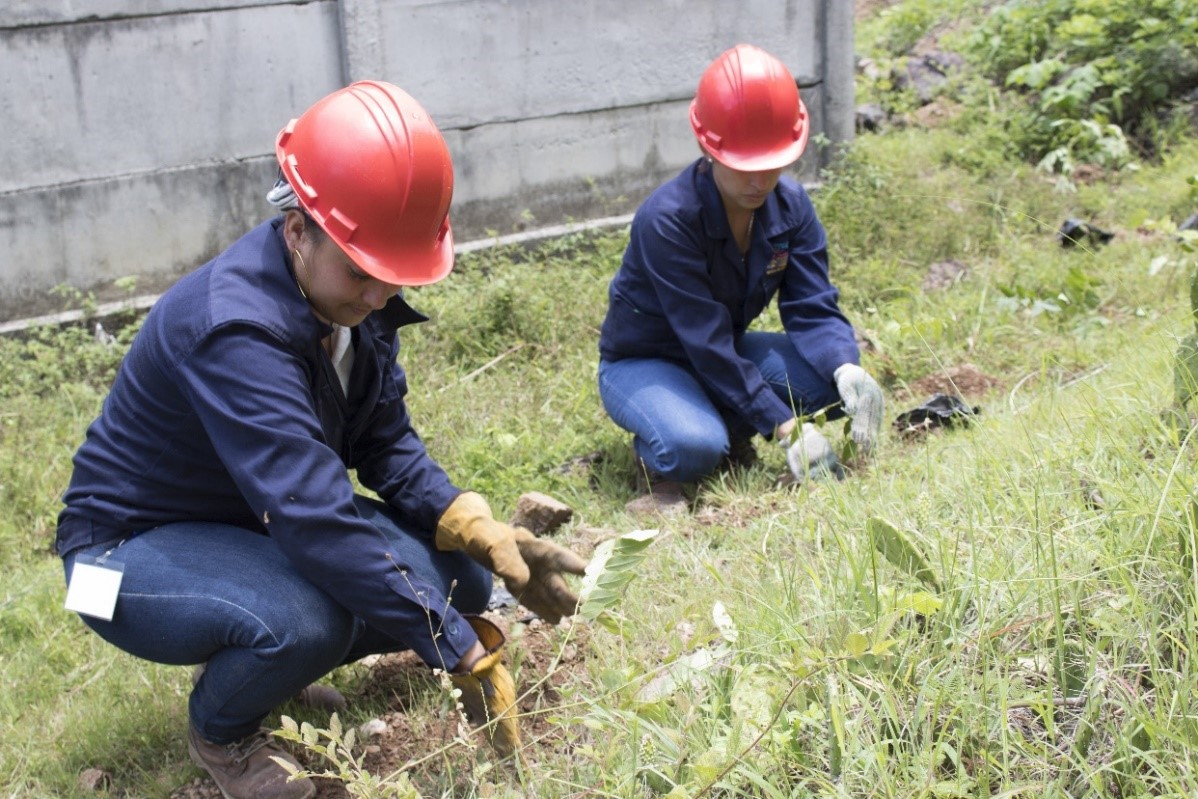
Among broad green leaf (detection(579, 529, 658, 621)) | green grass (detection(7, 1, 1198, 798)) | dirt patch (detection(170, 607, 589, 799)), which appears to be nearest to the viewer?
green grass (detection(7, 1, 1198, 798))

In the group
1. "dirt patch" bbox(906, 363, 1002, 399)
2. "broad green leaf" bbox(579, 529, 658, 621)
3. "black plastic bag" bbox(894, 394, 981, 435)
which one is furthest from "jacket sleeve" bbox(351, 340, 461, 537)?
"dirt patch" bbox(906, 363, 1002, 399)

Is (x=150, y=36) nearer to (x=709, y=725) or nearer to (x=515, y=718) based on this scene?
(x=515, y=718)

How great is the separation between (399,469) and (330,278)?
660 mm

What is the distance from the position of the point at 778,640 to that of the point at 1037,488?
623 millimetres

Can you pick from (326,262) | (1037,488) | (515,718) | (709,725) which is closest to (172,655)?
(515,718)

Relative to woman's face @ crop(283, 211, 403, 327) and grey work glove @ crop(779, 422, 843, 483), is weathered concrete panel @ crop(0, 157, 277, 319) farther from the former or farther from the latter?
woman's face @ crop(283, 211, 403, 327)

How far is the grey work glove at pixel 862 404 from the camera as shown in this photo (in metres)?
3.78

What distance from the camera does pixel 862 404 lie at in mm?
3779

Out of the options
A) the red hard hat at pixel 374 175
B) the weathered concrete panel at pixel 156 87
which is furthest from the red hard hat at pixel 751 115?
the weathered concrete panel at pixel 156 87

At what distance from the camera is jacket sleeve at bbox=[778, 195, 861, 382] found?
4.04m

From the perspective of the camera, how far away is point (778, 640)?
87.1 inches

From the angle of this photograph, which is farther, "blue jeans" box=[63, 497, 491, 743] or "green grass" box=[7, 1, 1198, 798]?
"blue jeans" box=[63, 497, 491, 743]

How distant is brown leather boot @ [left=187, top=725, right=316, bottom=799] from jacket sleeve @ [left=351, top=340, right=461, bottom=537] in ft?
2.00

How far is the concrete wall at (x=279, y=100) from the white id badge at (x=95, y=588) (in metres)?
3.05
